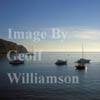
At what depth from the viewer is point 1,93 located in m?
33.6

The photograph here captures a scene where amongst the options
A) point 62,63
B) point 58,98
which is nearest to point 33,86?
point 58,98

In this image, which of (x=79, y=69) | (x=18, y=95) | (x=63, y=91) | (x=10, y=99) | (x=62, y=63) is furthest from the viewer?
(x=62, y=63)

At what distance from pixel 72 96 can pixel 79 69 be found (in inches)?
1877

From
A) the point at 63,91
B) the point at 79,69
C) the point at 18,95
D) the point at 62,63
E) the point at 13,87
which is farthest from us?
the point at 62,63

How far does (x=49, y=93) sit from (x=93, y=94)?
8338mm

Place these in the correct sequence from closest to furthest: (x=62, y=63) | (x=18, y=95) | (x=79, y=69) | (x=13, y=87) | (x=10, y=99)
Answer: (x=10, y=99) < (x=18, y=95) < (x=13, y=87) < (x=79, y=69) < (x=62, y=63)

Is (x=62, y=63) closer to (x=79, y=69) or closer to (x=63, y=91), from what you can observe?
(x=79, y=69)

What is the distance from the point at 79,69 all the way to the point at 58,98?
1950 inches

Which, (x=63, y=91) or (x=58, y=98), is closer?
(x=58, y=98)

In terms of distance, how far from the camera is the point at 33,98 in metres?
30.9

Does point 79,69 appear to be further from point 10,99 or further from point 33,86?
point 10,99

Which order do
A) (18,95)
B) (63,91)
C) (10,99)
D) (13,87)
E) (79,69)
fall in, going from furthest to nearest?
(79,69)
(13,87)
(63,91)
(18,95)
(10,99)

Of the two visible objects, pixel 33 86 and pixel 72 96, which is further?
pixel 33 86

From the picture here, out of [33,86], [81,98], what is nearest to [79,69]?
[33,86]
